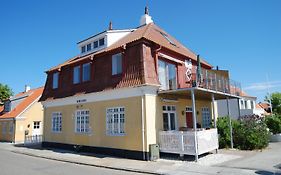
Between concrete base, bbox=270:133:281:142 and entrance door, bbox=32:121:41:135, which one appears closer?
concrete base, bbox=270:133:281:142

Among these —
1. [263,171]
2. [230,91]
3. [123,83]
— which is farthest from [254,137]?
A: [123,83]

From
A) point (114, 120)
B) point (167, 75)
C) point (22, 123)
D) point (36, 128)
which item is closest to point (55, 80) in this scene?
point (114, 120)

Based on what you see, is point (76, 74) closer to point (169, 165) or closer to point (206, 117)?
point (169, 165)

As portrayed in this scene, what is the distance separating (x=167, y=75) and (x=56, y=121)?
10149 mm

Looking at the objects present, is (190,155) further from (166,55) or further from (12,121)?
(12,121)

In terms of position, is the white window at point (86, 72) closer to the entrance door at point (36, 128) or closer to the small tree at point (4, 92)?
the entrance door at point (36, 128)

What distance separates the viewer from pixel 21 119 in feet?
89.4

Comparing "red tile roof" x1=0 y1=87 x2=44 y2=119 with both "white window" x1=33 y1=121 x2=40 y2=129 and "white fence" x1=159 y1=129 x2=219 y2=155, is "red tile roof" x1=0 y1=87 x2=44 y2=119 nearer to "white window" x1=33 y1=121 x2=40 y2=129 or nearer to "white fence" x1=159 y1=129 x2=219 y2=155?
"white window" x1=33 y1=121 x2=40 y2=129

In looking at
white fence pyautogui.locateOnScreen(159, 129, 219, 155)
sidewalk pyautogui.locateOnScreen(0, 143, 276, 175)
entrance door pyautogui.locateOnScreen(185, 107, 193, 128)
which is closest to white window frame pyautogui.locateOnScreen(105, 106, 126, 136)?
sidewalk pyautogui.locateOnScreen(0, 143, 276, 175)

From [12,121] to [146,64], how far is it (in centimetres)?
Answer: 2191

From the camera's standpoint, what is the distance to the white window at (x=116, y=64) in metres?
14.5

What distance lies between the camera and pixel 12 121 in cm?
2795

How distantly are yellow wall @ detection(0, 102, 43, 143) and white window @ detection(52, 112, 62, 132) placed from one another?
32.7 feet

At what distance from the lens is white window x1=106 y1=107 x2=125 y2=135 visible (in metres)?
13.8
